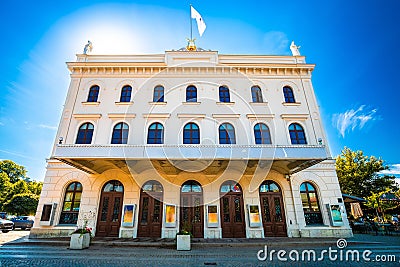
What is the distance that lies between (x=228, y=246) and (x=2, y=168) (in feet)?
163

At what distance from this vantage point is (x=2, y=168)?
39531 millimetres

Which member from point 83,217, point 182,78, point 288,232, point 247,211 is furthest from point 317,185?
point 83,217

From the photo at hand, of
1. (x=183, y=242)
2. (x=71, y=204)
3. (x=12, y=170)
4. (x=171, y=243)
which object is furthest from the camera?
(x=12, y=170)

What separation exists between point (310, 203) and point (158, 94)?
12.1 metres

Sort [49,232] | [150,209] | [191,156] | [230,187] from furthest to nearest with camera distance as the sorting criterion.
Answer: [230,187] < [150,209] < [49,232] < [191,156]

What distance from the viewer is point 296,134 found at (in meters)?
13.5

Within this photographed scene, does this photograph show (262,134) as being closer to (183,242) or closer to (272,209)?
(272,209)

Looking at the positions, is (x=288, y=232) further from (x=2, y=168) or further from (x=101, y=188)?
(x=2, y=168)

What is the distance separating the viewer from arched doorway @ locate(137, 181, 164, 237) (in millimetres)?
11469

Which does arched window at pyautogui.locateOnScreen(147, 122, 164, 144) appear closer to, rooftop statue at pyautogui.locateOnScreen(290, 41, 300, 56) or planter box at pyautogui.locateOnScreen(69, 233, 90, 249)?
planter box at pyautogui.locateOnScreen(69, 233, 90, 249)

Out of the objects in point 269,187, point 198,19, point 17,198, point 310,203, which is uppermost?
point 198,19

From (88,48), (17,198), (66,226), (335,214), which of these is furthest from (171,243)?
(17,198)

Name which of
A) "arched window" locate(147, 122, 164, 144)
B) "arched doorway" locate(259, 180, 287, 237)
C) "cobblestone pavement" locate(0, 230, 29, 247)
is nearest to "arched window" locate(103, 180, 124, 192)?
"arched window" locate(147, 122, 164, 144)

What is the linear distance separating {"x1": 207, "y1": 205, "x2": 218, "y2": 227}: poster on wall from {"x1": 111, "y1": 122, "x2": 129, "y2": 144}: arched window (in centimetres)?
666
